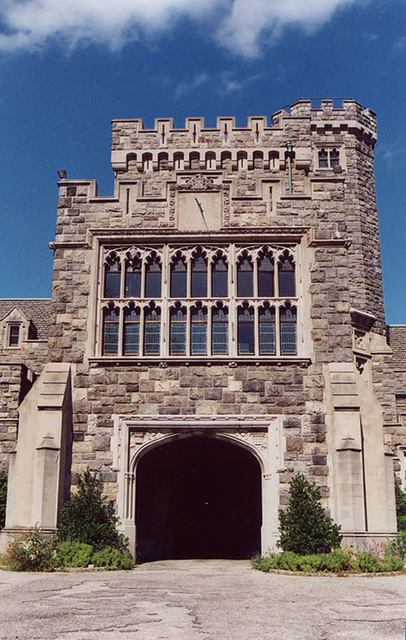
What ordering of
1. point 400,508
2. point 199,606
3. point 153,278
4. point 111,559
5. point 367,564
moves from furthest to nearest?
point 400,508, point 153,278, point 111,559, point 367,564, point 199,606

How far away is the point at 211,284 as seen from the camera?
57.9 ft

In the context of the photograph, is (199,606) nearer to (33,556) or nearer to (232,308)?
→ (33,556)

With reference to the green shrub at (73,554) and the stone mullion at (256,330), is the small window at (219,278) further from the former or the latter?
the green shrub at (73,554)

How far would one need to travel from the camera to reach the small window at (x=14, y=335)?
26.9 meters

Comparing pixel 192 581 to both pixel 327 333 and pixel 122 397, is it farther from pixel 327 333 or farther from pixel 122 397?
pixel 327 333

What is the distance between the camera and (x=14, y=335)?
27031 millimetres

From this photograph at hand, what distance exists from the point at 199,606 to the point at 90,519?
22.8ft

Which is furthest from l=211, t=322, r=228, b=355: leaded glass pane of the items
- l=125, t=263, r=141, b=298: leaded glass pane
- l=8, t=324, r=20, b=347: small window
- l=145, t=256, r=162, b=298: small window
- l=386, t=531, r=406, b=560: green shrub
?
l=8, t=324, r=20, b=347: small window

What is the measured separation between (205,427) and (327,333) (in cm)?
380

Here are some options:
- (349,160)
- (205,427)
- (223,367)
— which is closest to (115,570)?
(205,427)

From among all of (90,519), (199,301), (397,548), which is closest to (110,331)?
(199,301)

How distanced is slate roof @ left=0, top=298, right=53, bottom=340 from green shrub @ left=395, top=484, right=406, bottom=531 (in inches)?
591

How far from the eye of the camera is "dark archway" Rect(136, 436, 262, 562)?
64.1 feet

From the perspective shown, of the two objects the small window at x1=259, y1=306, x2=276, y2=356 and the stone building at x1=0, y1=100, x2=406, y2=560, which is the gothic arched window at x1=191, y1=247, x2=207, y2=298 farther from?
the small window at x1=259, y1=306, x2=276, y2=356
